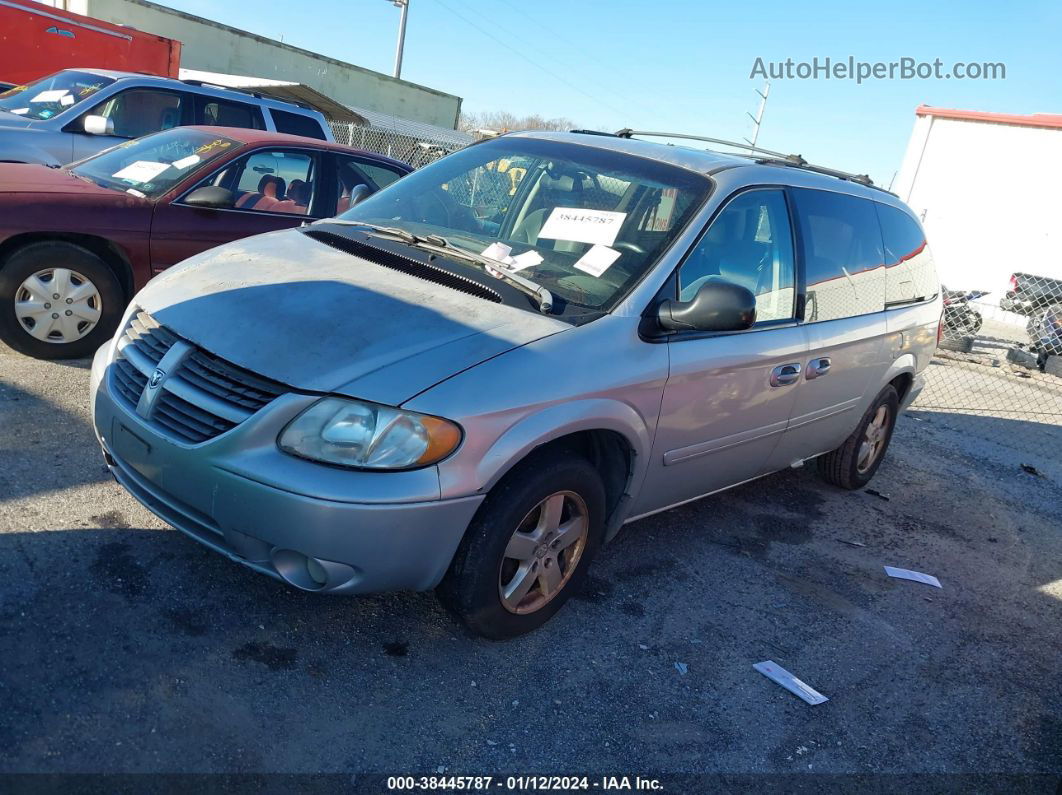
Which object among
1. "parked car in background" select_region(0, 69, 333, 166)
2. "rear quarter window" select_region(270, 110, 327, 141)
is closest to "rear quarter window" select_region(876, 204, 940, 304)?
"rear quarter window" select_region(270, 110, 327, 141)

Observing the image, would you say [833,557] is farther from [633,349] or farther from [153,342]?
[153,342]

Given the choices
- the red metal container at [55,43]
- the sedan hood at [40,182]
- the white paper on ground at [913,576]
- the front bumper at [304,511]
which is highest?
the red metal container at [55,43]

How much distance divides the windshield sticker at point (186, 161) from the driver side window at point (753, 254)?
383cm

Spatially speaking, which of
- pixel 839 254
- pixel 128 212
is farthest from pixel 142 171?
pixel 839 254

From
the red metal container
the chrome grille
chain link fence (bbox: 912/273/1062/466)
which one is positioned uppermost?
the red metal container

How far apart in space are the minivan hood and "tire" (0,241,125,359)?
1.98 metres

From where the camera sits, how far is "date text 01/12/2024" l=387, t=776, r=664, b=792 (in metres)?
2.43

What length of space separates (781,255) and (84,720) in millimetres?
3410

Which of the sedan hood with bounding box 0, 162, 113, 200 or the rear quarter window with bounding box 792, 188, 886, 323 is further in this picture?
the sedan hood with bounding box 0, 162, 113, 200

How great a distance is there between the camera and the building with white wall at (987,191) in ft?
68.1

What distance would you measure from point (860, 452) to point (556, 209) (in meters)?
2.98

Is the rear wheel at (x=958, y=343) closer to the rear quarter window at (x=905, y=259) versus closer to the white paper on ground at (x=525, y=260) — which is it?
the rear quarter window at (x=905, y=259)

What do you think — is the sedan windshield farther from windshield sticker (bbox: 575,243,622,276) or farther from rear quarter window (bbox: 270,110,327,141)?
windshield sticker (bbox: 575,243,622,276)

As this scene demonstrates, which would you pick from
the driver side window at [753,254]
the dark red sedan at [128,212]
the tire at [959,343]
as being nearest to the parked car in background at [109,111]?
the dark red sedan at [128,212]
